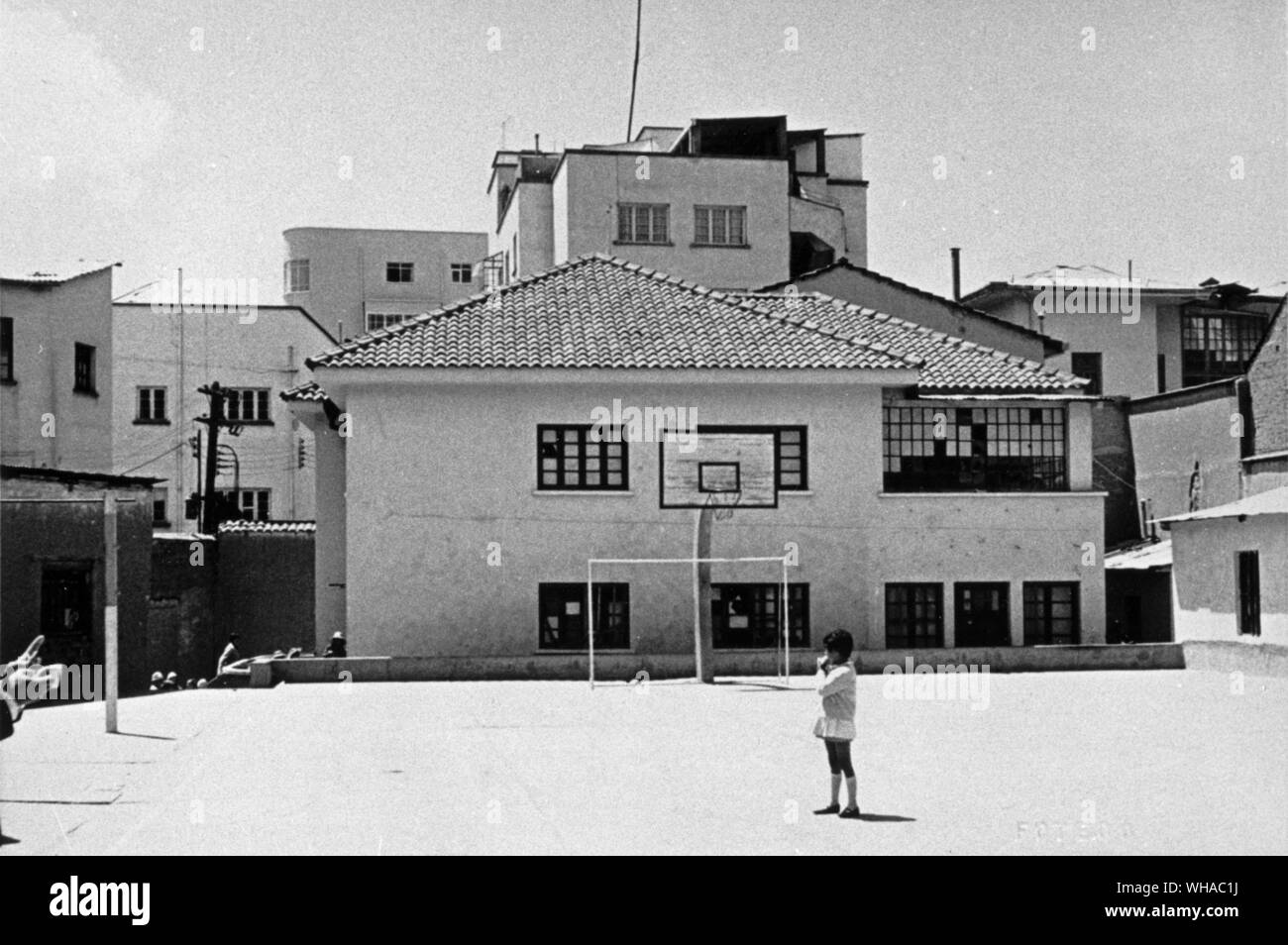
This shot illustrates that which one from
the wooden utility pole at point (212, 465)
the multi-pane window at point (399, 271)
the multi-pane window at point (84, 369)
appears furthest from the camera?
the multi-pane window at point (399, 271)

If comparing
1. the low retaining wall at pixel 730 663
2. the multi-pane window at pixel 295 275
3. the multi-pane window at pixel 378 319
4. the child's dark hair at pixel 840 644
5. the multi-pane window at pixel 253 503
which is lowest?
the low retaining wall at pixel 730 663

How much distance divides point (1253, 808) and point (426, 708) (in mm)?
11776

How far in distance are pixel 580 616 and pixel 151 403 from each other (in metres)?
32.2

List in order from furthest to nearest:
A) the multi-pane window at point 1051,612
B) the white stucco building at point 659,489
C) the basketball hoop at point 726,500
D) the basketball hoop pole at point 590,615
A: the multi-pane window at point 1051,612 < the white stucco building at point 659,489 < the basketball hoop at point 726,500 < the basketball hoop pole at point 590,615

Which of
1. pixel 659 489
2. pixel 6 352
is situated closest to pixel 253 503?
pixel 6 352

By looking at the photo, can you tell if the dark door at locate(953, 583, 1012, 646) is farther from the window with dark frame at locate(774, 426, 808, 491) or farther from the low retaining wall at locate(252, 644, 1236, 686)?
the window with dark frame at locate(774, 426, 808, 491)

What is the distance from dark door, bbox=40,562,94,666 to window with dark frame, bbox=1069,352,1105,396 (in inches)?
1392

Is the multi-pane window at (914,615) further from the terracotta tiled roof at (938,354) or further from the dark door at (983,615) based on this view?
the terracotta tiled roof at (938,354)

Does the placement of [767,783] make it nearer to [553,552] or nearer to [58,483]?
[553,552]

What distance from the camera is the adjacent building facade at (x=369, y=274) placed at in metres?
68.2

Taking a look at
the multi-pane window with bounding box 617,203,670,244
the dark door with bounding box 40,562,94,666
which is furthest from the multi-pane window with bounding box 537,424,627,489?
the multi-pane window with bounding box 617,203,670,244

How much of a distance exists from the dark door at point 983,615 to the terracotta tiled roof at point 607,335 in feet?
14.7

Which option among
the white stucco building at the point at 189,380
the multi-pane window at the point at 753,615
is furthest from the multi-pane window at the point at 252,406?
the multi-pane window at the point at 753,615
